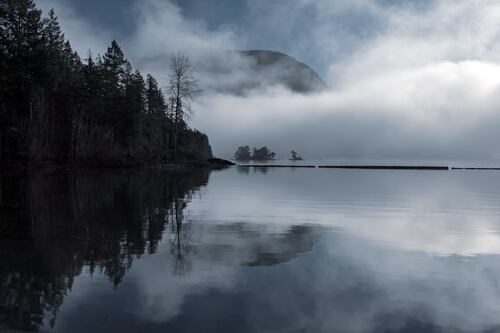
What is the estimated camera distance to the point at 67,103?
57781 millimetres

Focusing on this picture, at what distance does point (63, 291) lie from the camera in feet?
19.3

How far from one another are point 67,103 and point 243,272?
58.4 m

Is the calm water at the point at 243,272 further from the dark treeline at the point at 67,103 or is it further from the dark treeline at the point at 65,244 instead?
the dark treeline at the point at 67,103

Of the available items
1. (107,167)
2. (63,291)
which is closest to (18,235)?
(63,291)

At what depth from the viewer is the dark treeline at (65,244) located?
18.1 ft

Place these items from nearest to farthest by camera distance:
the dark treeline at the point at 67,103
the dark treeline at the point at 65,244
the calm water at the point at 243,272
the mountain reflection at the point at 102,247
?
the calm water at the point at 243,272, the dark treeline at the point at 65,244, the mountain reflection at the point at 102,247, the dark treeline at the point at 67,103

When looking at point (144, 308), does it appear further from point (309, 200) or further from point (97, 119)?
point (97, 119)

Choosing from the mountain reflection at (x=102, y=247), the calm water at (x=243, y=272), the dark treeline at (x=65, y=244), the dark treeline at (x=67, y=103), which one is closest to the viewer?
the calm water at (x=243, y=272)

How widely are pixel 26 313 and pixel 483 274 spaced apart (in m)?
7.61

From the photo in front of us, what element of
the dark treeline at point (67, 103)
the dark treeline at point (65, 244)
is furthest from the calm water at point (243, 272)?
the dark treeline at point (67, 103)

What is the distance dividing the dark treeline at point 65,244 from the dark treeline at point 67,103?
35044mm

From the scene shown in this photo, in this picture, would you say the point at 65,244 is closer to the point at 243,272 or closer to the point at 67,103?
the point at 243,272

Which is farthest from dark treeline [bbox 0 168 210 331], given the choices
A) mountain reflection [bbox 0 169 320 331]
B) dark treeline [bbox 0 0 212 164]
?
dark treeline [bbox 0 0 212 164]

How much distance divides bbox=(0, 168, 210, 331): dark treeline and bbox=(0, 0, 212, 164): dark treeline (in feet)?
115
